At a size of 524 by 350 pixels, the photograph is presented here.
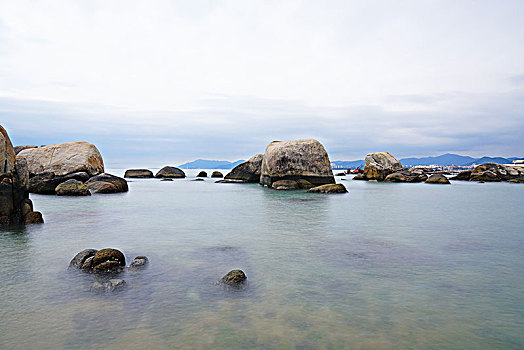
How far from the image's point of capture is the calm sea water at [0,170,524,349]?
12.6 feet

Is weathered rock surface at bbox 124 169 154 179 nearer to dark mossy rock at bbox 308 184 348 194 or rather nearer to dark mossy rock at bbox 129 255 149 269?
dark mossy rock at bbox 308 184 348 194

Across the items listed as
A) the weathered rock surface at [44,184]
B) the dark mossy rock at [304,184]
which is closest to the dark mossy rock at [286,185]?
the dark mossy rock at [304,184]

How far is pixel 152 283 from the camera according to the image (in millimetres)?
5434

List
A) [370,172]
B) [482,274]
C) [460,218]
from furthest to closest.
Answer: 1. [370,172]
2. [460,218]
3. [482,274]

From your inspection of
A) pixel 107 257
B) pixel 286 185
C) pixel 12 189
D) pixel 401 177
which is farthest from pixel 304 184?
pixel 107 257

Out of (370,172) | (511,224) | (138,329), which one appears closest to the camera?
(138,329)

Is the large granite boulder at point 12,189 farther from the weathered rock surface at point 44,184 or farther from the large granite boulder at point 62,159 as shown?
the large granite boulder at point 62,159

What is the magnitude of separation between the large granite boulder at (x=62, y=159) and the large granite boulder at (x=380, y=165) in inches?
1189

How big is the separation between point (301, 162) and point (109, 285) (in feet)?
70.0

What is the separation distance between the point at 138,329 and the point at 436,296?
4.08 meters

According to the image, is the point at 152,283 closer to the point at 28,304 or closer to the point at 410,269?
the point at 28,304

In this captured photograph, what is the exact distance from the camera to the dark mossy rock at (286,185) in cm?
2522

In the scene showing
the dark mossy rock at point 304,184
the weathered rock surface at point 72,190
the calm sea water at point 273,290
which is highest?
the dark mossy rock at point 304,184

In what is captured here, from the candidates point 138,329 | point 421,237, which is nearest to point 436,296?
point 138,329
